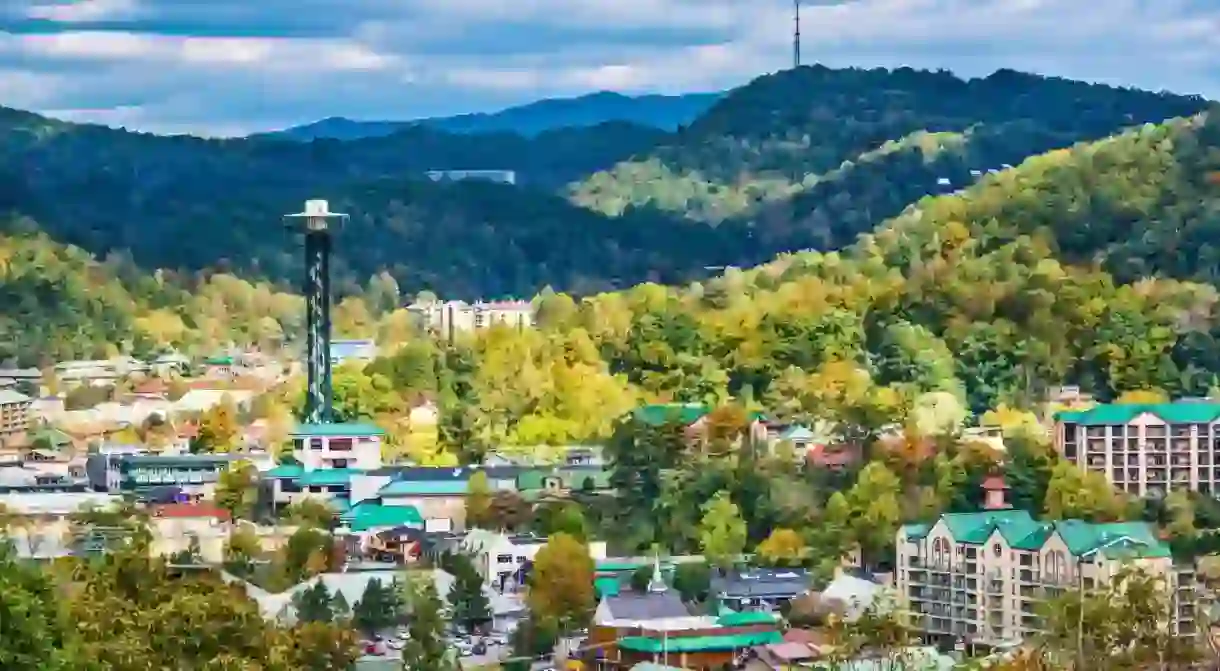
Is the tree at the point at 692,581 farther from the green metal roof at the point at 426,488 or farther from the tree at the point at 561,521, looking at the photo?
the green metal roof at the point at 426,488

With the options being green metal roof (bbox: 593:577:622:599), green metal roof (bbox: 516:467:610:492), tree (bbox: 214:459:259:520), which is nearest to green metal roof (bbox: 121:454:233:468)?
tree (bbox: 214:459:259:520)

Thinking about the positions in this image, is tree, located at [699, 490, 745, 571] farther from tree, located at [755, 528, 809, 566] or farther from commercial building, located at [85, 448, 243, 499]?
commercial building, located at [85, 448, 243, 499]

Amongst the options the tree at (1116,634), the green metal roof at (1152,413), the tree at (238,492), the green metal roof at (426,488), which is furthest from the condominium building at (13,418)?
the tree at (1116,634)

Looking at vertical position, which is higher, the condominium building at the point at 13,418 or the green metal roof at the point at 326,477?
the condominium building at the point at 13,418

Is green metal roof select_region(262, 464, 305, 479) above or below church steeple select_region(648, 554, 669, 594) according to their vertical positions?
above

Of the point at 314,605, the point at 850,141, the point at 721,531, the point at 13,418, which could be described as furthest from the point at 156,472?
the point at 850,141

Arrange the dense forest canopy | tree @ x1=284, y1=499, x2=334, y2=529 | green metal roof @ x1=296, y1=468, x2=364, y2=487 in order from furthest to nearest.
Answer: the dense forest canopy < green metal roof @ x1=296, y1=468, x2=364, y2=487 < tree @ x1=284, y1=499, x2=334, y2=529
